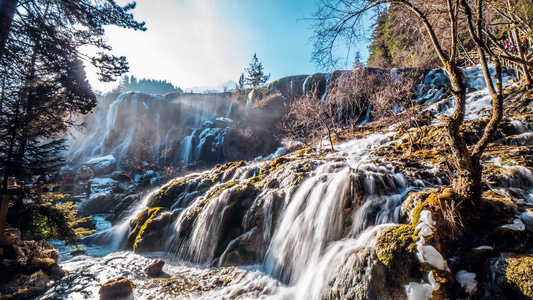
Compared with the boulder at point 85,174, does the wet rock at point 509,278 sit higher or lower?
lower

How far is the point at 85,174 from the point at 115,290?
102 ft

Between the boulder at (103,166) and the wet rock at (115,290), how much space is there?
3174 centimetres

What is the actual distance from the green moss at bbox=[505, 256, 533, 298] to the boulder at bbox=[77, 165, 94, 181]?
36847 mm

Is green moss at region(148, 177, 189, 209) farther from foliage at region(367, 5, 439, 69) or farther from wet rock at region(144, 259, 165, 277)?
foliage at region(367, 5, 439, 69)

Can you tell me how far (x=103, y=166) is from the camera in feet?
103

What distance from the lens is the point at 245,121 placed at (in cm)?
3116

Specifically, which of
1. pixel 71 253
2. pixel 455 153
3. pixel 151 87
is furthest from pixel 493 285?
pixel 151 87

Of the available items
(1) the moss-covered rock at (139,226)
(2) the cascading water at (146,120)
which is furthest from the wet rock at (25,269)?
(2) the cascading water at (146,120)

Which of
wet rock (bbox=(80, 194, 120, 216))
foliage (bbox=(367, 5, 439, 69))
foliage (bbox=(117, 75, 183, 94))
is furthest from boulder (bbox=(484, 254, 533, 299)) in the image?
foliage (bbox=(117, 75, 183, 94))

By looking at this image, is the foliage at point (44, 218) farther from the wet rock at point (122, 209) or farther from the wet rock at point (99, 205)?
the wet rock at point (99, 205)

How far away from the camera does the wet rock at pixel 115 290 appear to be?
4953 mm

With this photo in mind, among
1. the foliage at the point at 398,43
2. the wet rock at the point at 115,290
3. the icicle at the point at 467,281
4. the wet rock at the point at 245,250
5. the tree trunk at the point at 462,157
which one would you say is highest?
the foliage at the point at 398,43

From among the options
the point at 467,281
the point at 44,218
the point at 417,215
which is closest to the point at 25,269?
the point at 44,218

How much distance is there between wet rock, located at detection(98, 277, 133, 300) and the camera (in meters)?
4.95
